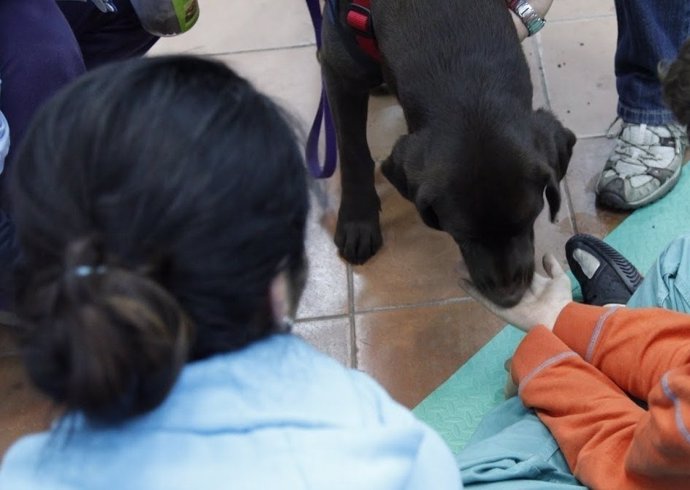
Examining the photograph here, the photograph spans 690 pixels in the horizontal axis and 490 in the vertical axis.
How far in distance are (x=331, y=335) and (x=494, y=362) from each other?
37 cm

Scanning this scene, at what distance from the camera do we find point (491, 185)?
4.38 feet

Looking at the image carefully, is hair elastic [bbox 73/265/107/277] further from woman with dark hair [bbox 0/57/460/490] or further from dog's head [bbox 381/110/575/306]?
dog's head [bbox 381/110/575/306]

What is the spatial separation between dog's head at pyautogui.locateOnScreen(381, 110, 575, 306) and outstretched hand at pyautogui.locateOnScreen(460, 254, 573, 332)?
0.02 m

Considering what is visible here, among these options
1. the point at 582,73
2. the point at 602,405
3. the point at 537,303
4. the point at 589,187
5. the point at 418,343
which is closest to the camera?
the point at 602,405

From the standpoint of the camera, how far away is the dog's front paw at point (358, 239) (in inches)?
77.7

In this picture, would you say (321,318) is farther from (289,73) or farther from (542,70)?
(542,70)

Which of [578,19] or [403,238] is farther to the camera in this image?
[578,19]

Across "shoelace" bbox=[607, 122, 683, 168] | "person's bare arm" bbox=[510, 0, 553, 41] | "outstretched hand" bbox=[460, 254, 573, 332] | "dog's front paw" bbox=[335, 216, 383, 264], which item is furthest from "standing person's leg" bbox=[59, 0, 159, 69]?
"shoelace" bbox=[607, 122, 683, 168]

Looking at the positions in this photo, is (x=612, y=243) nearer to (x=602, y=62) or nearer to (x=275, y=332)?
(x=602, y=62)

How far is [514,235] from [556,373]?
0.83 feet

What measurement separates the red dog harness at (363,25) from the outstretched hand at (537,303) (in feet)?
1.62

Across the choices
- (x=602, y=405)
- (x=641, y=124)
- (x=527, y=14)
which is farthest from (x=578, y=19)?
(x=602, y=405)

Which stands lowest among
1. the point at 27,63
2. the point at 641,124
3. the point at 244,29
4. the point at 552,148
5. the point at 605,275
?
the point at 605,275

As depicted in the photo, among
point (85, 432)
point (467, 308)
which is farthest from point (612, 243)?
point (85, 432)
